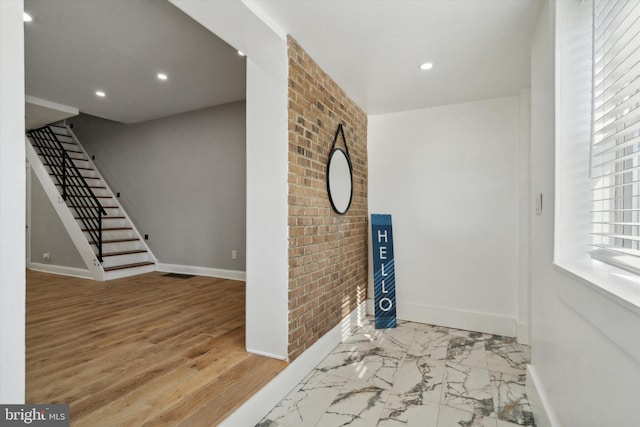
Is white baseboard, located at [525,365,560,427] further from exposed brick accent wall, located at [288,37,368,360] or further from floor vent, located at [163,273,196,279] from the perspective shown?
floor vent, located at [163,273,196,279]

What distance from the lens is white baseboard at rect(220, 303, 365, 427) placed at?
172cm

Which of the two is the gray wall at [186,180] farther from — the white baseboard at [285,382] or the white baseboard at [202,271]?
the white baseboard at [285,382]

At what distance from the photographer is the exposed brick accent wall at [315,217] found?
219 cm

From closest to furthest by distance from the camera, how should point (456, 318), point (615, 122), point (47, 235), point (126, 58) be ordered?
point (615, 122) → point (126, 58) → point (456, 318) → point (47, 235)

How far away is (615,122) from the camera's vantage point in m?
1.08

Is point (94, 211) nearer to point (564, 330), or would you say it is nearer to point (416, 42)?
point (416, 42)

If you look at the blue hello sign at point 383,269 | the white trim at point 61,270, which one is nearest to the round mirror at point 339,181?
the blue hello sign at point 383,269

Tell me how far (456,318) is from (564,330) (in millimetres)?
2013

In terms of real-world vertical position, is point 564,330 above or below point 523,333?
above

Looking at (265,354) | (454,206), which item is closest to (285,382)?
(265,354)

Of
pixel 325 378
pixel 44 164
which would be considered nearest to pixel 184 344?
pixel 325 378

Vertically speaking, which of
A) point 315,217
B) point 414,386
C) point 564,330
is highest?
point 315,217

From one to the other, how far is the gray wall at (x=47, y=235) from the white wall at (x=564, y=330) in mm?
5787
